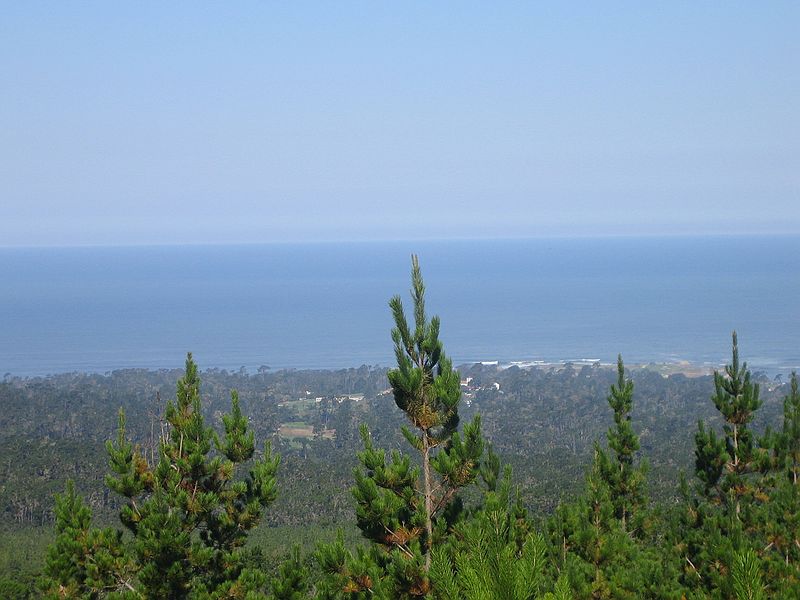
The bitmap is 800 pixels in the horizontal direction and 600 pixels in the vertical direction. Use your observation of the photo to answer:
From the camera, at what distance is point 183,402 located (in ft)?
36.5

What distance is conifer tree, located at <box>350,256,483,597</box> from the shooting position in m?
8.38

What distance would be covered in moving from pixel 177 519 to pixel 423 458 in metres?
3.35

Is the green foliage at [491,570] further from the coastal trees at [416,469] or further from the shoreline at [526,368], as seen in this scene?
the shoreline at [526,368]

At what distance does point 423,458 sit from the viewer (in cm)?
855

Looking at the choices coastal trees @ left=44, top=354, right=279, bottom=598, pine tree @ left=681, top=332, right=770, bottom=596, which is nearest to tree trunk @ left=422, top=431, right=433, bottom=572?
coastal trees @ left=44, top=354, right=279, bottom=598

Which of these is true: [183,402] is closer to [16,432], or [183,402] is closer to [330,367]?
[16,432]

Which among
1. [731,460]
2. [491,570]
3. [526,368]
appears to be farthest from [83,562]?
[526,368]

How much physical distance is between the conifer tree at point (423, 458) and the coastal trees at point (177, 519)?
274cm

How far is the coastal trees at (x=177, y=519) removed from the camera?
1019 cm

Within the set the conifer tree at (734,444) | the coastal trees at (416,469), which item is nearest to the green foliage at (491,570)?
the coastal trees at (416,469)

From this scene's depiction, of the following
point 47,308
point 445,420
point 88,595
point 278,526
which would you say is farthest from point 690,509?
point 47,308

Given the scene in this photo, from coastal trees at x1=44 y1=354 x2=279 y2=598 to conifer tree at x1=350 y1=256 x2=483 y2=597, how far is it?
2.74m

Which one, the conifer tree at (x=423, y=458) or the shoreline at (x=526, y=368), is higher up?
the conifer tree at (x=423, y=458)

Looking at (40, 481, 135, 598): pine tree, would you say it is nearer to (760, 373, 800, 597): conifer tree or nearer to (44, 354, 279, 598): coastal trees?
(44, 354, 279, 598): coastal trees
